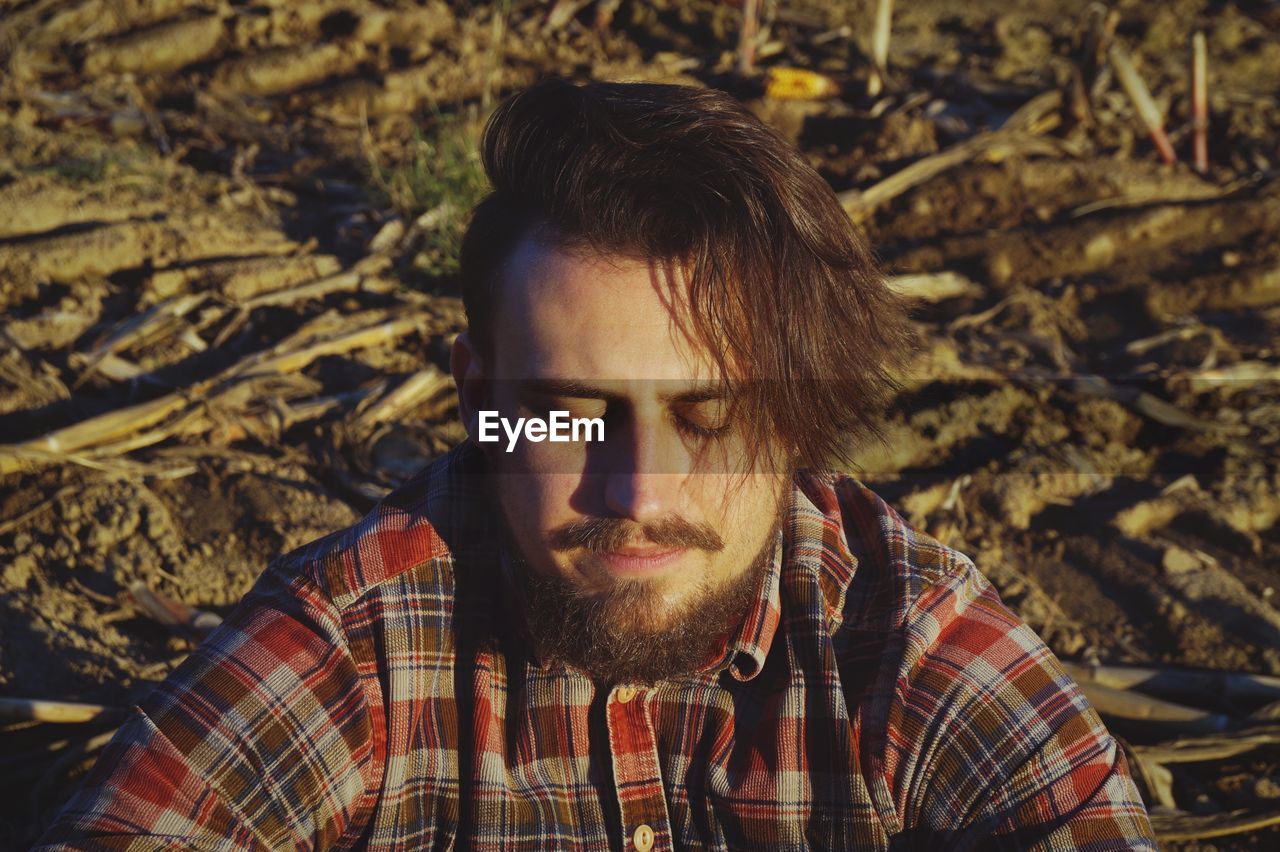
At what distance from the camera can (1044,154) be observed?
19.2 feet

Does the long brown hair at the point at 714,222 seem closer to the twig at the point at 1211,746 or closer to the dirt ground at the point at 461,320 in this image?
the twig at the point at 1211,746

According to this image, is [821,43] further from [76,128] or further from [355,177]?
[76,128]

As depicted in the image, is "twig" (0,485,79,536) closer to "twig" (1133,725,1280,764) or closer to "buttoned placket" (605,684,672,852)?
"buttoned placket" (605,684,672,852)

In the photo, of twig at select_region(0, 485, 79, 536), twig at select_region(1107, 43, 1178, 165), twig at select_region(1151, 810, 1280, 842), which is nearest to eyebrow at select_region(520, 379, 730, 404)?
twig at select_region(1151, 810, 1280, 842)

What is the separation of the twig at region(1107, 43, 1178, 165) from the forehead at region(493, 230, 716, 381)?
14.6 feet

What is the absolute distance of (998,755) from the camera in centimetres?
218

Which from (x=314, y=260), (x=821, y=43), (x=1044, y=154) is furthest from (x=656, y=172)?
(x=821, y=43)

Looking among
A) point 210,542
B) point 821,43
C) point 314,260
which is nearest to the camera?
point 210,542

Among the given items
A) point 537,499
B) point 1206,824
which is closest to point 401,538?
point 537,499

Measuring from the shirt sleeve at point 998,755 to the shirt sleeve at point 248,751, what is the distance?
0.98m

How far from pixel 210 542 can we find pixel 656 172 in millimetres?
2086

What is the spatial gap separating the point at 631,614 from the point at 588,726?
274 mm

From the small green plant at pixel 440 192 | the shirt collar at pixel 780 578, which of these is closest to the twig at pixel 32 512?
the small green plant at pixel 440 192

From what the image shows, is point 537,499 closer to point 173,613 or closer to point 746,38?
point 173,613
